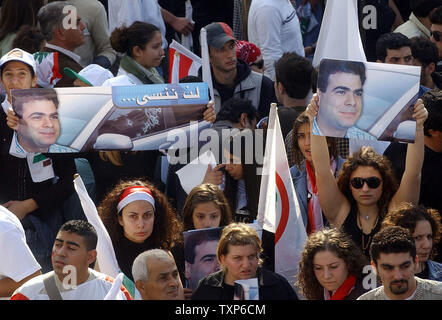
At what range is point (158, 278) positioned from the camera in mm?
6758

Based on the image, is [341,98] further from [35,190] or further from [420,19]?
[420,19]

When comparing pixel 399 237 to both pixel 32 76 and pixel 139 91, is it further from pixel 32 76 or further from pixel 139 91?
pixel 32 76

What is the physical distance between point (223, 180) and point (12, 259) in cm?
190

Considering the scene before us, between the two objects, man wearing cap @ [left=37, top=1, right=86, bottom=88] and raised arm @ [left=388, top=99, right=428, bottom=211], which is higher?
man wearing cap @ [left=37, top=1, right=86, bottom=88]

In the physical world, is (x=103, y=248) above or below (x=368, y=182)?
below

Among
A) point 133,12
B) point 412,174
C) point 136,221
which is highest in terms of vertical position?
point 133,12

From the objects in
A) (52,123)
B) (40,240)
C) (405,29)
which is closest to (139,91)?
(52,123)

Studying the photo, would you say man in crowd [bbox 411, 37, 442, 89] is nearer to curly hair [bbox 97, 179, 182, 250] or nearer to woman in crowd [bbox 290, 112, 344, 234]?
woman in crowd [bbox 290, 112, 344, 234]

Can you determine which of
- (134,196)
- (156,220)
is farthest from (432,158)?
(134,196)

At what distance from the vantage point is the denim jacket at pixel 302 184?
7.66 meters

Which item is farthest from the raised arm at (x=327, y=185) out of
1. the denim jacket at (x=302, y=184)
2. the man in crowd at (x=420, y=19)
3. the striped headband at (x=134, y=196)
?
the man in crowd at (x=420, y=19)

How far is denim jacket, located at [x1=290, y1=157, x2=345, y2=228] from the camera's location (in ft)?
25.1

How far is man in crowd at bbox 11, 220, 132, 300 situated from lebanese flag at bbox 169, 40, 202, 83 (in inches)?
109

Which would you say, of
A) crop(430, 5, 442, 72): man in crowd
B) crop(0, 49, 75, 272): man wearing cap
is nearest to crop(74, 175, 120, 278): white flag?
crop(0, 49, 75, 272): man wearing cap
